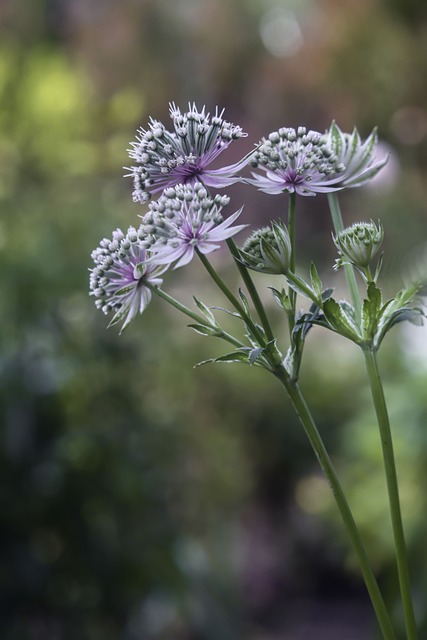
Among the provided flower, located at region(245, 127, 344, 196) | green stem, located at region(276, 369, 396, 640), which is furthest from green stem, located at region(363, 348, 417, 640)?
flower, located at region(245, 127, 344, 196)

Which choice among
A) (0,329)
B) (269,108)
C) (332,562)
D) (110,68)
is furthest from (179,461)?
(269,108)

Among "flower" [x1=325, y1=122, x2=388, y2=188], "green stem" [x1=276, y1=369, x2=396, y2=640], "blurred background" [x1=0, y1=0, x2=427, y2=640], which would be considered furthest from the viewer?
"blurred background" [x1=0, y1=0, x2=427, y2=640]

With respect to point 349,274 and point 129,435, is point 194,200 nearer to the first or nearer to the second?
point 349,274

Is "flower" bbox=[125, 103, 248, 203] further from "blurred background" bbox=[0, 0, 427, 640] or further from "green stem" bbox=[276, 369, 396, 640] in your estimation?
"blurred background" bbox=[0, 0, 427, 640]

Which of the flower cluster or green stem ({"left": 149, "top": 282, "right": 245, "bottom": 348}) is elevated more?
the flower cluster

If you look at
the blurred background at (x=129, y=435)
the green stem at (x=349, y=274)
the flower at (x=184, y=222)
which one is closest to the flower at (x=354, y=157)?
the green stem at (x=349, y=274)

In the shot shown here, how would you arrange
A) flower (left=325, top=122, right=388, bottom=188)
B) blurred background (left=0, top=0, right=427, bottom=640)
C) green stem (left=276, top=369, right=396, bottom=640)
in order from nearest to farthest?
green stem (left=276, top=369, right=396, bottom=640) < flower (left=325, top=122, right=388, bottom=188) < blurred background (left=0, top=0, right=427, bottom=640)

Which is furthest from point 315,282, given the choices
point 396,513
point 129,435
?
point 129,435
